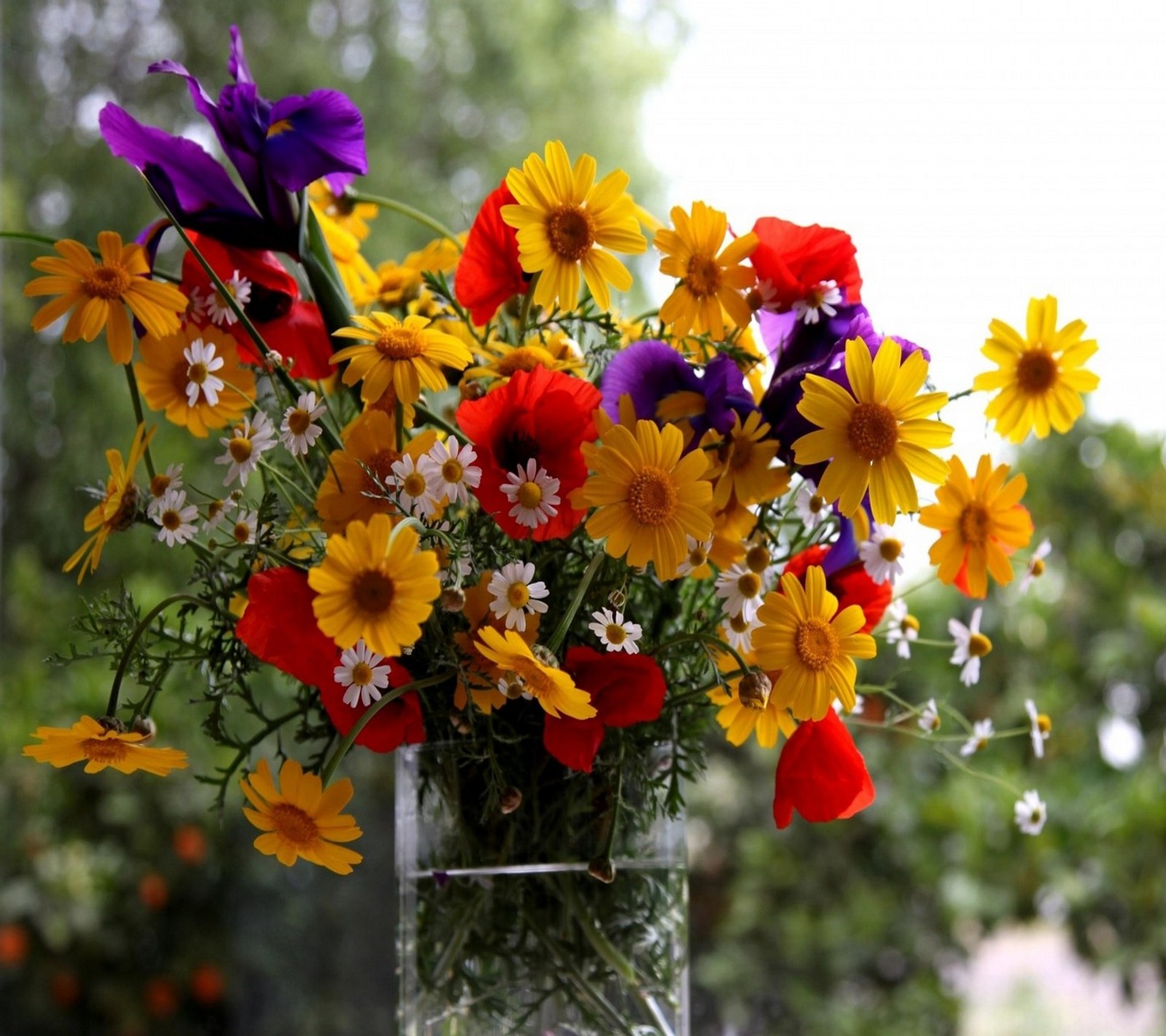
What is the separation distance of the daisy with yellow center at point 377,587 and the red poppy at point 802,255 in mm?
210

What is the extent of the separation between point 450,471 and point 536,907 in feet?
0.74

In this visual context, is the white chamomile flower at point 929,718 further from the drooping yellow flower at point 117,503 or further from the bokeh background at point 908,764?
the bokeh background at point 908,764

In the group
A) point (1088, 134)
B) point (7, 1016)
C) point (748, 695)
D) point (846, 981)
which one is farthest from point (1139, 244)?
point (7, 1016)

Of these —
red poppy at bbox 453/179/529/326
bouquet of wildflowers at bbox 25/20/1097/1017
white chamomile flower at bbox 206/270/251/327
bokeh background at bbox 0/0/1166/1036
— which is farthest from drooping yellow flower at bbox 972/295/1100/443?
bokeh background at bbox 0/0/1166/1036

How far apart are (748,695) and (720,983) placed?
3.69ft

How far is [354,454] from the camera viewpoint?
493 millimetres

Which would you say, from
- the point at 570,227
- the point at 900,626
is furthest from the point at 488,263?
the point at 900,626

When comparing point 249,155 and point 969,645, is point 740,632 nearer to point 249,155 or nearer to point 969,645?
point 969,645

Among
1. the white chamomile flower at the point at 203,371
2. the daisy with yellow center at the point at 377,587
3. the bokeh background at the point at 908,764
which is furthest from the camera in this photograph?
the bokeh background at the point at 908,764

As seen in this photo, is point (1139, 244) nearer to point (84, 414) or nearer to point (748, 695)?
point (748, 695)

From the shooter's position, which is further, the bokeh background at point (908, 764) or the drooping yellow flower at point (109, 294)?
the bokeh background at point (908, 764)

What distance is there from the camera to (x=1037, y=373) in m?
0.54

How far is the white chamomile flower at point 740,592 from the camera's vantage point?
50 centimetres

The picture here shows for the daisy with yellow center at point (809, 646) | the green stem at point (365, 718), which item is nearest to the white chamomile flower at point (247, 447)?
the green stem at point (365, 718)
